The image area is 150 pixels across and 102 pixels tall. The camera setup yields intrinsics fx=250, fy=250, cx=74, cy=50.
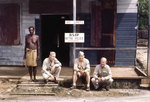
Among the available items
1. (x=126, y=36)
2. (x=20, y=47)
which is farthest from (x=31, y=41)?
(x=126, y=36)

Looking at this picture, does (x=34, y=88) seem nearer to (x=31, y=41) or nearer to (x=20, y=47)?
(x=31, y=41)

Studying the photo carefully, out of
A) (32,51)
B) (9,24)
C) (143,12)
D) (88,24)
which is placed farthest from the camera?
(143,12)

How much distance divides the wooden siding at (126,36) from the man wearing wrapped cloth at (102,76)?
2947 millimetres

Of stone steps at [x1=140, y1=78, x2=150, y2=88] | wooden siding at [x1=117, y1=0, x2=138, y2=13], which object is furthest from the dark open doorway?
stone steps at [x1=140, y1=78, x2=150, y2=88]

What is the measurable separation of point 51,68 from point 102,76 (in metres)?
1.68

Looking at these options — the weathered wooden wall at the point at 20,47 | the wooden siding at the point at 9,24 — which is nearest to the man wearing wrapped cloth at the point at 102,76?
the weathered wooden wall at the point at 20,47

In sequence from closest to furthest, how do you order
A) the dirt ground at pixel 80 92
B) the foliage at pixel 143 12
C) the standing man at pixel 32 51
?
the dirt ground at pixel 80 92
the standing man at pixel 32 51
the foliage at pixel 143 12

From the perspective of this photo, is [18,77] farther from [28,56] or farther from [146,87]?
[146,87]

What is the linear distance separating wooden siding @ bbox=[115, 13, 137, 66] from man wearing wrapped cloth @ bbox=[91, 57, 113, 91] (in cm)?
295

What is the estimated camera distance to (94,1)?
1065 cm

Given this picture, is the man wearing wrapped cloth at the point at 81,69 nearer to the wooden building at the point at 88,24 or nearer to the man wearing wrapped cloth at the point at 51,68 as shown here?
the man wearing wrapped cloth at the point at 51,68

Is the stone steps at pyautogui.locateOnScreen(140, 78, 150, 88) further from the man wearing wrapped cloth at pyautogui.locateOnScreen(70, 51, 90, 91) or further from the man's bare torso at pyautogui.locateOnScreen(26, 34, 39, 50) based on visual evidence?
the man's bare torso at pyautogui.locateOnScreen(26, 34, 39, 50)

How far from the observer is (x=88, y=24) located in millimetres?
10820

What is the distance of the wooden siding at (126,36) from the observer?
10672 millimetres
